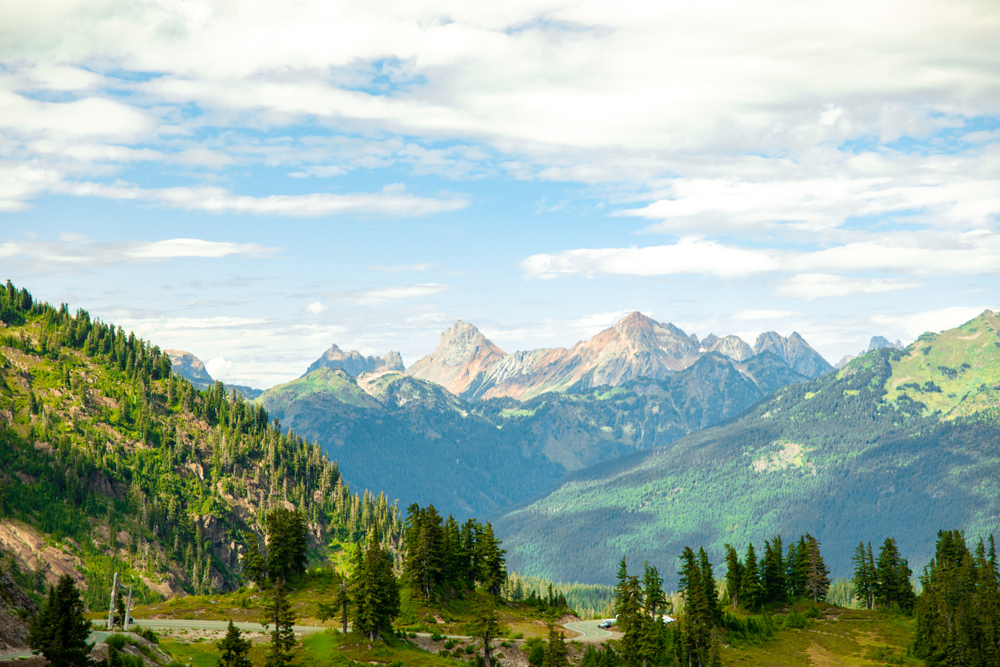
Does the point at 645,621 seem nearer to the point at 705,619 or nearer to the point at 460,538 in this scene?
the point at 705,619

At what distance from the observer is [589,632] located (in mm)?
161625

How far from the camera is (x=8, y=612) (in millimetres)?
82625

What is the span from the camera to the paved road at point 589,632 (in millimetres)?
151238

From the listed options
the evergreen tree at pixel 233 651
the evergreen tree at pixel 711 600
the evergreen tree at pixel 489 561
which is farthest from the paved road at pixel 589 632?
the evergreen tree at pixel 233 651

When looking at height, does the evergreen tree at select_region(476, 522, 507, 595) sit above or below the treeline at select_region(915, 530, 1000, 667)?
above

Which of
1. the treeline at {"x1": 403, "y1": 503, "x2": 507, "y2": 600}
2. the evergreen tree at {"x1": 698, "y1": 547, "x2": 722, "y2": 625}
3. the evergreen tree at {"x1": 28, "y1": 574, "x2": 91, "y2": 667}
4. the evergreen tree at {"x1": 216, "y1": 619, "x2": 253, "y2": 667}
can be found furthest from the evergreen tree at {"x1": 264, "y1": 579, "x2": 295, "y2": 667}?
the evergreen tree at {"x1": 698, "y1": 547, "x2": 722, "y2": 625}

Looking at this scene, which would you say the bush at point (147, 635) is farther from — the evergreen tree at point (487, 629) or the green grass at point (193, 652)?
the evergreen tree at point (487, 629)

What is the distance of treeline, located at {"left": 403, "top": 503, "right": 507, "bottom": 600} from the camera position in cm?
15812

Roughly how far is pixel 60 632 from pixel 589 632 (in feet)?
348

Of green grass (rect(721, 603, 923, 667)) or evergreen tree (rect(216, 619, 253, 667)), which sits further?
green grass (rect(721, 603, 923, 667))

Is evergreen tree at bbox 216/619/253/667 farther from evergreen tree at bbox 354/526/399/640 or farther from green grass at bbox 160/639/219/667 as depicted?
evergreen tree at bbox 354/526/399/640

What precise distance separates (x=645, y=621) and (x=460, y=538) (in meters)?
53.8

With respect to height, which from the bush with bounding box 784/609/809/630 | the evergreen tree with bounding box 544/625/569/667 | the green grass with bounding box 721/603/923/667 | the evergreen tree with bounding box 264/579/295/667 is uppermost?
the evergreen tree with bounding box 264/579/295/667

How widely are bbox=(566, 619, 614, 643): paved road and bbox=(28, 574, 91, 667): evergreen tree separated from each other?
91212 millimetres
